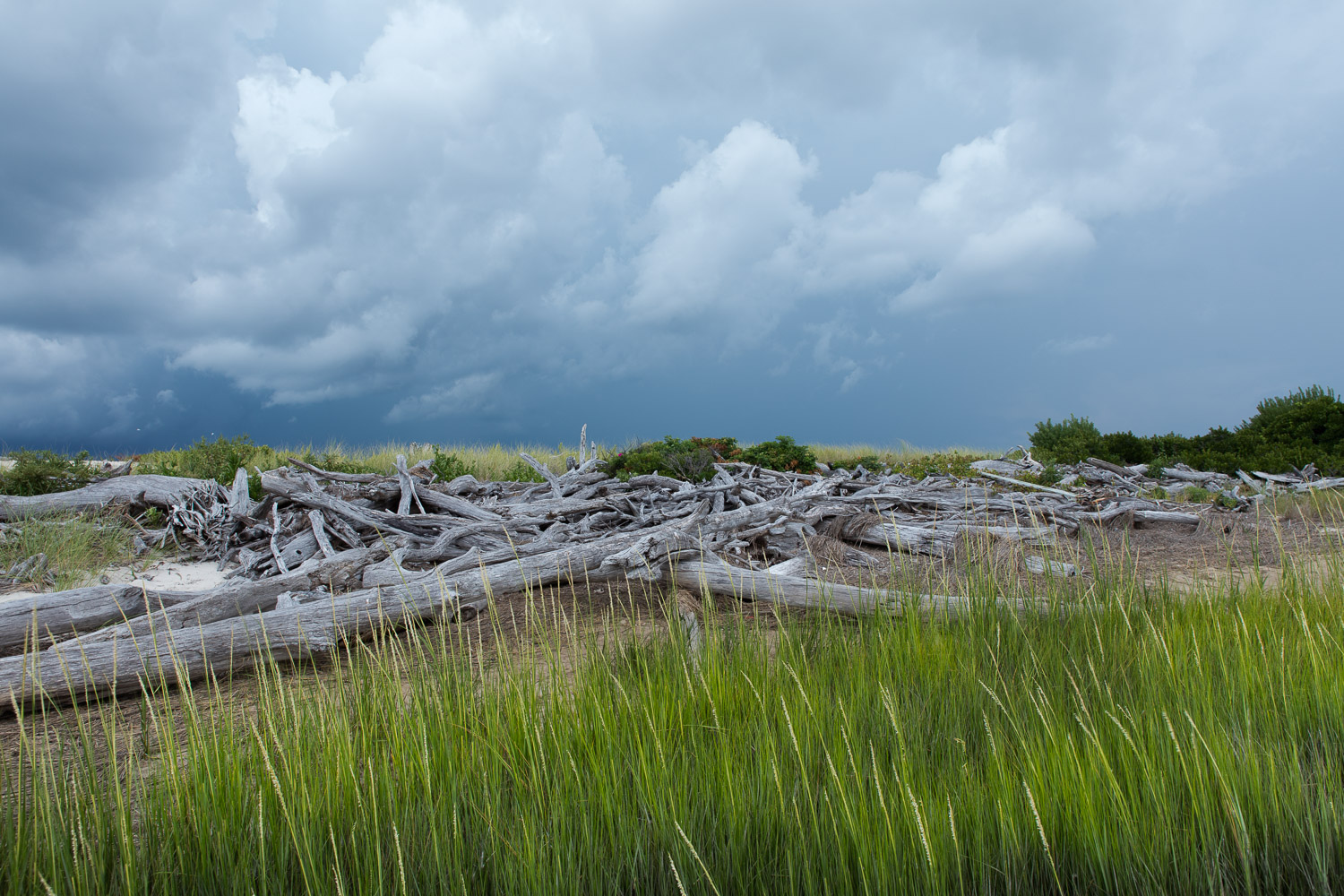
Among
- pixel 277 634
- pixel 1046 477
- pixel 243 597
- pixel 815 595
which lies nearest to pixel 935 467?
pixel 1046 477

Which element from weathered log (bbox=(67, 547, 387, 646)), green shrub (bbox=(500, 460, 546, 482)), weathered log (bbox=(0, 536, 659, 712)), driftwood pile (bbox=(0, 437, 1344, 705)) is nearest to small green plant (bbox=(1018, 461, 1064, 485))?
driftwood pile (bbox=(0, 437, 1344, 705))

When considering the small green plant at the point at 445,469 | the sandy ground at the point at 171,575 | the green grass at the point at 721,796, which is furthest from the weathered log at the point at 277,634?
the small green plant at the point at 445,469

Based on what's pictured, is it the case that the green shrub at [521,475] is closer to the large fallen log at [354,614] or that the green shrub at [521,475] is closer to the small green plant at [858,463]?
the small green plant at [858,463]

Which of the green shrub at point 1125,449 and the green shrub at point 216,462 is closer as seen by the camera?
the green shrub at point 216,462

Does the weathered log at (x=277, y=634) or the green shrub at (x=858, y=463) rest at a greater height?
the green shrub at (x=858, y=463)

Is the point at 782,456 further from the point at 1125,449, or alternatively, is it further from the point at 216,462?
the point at 216,462

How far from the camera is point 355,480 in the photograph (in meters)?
12.9

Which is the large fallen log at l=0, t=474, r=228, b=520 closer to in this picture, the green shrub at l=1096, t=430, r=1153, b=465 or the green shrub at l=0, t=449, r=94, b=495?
the green shrub at l=0, t=449, r=94, b=495

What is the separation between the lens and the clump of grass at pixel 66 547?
845 centimetres

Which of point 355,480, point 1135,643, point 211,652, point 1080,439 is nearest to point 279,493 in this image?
point 355,480

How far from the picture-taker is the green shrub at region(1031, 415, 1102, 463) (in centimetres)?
1878

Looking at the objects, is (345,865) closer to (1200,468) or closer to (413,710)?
(413,710)

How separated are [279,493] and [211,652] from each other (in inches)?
221

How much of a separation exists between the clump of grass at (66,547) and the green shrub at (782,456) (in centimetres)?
1194
